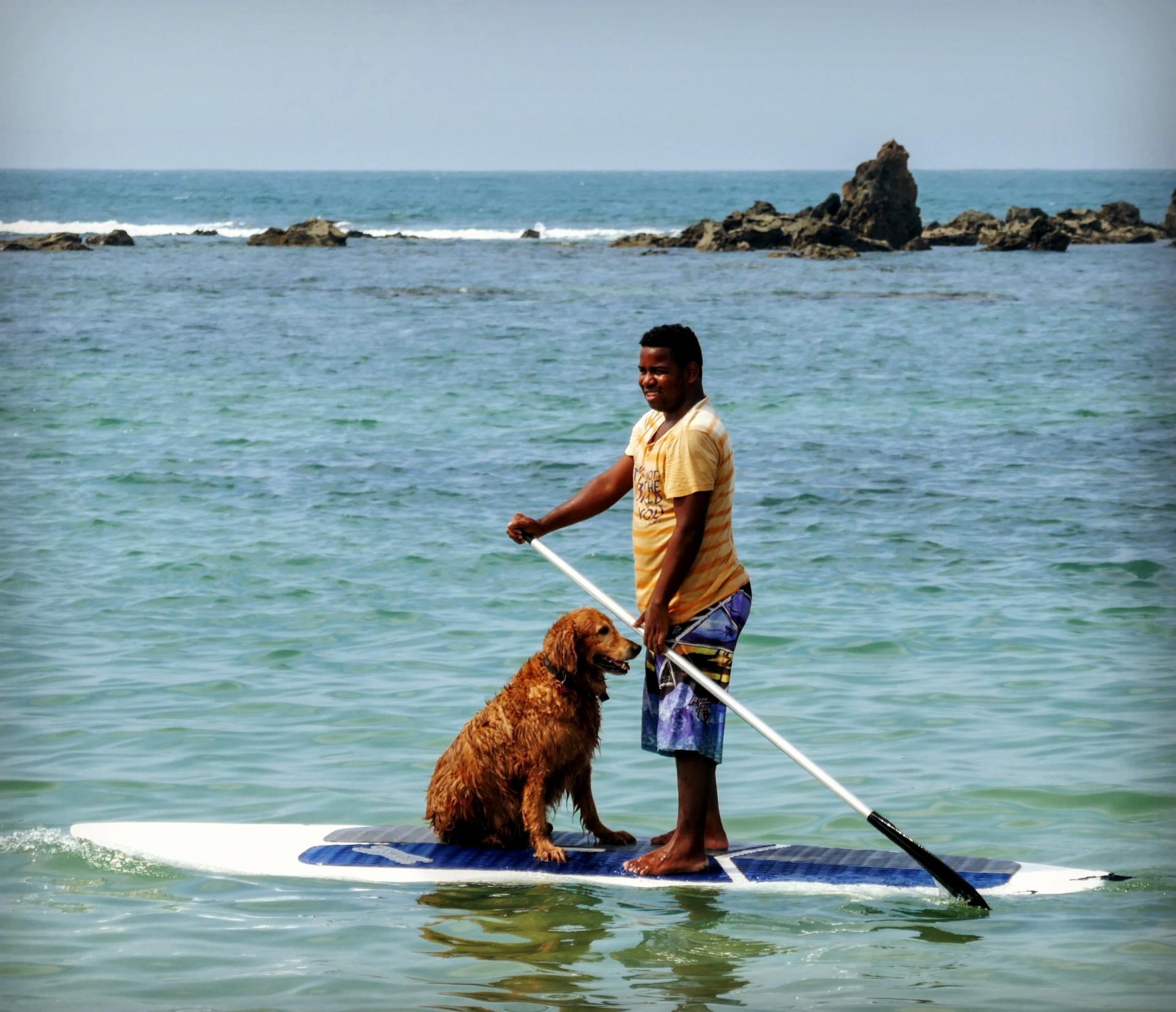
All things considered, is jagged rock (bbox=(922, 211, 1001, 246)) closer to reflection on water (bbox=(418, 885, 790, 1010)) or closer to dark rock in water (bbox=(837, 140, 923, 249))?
dark rock in water (bbox=(837, 140, 923, 249))

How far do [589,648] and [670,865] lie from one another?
93cm

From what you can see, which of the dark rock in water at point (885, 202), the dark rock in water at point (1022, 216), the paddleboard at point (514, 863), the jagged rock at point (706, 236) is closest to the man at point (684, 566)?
the paddleboard at point (514, 863)

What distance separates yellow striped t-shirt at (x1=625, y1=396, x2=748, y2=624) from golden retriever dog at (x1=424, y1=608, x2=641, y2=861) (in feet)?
0.96

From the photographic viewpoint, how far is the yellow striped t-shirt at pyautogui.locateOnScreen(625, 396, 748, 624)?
5.46 m

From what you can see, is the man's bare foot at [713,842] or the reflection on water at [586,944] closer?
the reflection on water at [586,944]

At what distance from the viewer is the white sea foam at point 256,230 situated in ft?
245

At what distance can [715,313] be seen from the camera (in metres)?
34.8

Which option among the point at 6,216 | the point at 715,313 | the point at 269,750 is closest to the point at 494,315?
the point at 715,313

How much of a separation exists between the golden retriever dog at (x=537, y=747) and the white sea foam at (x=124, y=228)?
69.0 m

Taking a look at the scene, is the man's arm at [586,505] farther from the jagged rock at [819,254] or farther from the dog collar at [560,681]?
the jagged rock at [819,254]

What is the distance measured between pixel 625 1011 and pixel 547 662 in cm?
144

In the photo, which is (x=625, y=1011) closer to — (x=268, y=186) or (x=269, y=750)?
(x=269, y=750)

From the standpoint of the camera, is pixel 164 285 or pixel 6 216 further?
pixel 6 216

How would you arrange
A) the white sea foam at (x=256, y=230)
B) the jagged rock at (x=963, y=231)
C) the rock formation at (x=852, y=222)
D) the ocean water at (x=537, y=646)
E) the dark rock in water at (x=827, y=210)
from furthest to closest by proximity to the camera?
the white sea foam at (x=256, y=230) → the jagged rock at (x=963, y=231) → the dark rock in water at (x=827, y=210) → the rock formation at (x=852, y=222) → the ocean water at (x=537, y=646)
